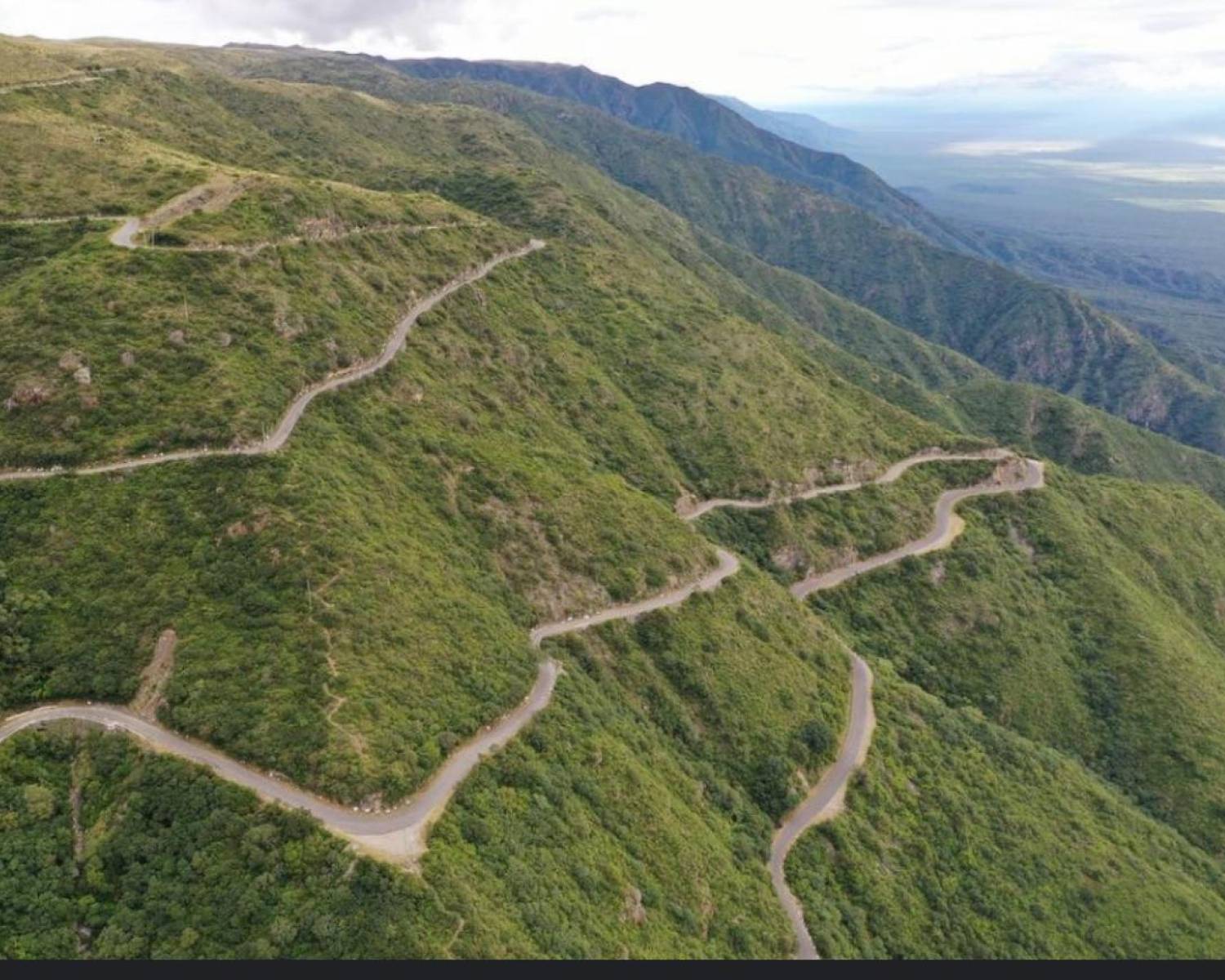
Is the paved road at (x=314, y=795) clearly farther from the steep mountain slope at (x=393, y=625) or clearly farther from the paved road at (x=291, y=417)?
the paved road at (x=291, y=417)

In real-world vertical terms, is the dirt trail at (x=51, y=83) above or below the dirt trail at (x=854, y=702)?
above

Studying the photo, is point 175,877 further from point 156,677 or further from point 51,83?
point 51,83

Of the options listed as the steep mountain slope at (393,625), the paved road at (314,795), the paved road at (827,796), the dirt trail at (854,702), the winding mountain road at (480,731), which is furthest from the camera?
the dirt trail at (854,702)

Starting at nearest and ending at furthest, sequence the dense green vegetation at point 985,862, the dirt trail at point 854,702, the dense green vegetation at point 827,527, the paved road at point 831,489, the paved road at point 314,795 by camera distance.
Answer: the paved road at point 314,795, the dirt trail at point 854,702, the dense green vegetation at point 985,862, the dense green vegetation at point 827,527, the paved road at point 831,489

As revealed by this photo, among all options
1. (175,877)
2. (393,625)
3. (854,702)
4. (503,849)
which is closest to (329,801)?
(175,877)

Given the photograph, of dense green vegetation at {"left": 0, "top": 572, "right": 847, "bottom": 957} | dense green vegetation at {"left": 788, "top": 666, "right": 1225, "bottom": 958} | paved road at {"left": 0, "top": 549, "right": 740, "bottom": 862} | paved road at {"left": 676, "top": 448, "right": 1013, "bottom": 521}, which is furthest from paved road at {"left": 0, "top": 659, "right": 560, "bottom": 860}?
paved road at {"left": 676, "top": 448, "right": 1013, "bottom": 521}

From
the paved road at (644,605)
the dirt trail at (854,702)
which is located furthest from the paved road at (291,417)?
the dirt trail at (854,702)

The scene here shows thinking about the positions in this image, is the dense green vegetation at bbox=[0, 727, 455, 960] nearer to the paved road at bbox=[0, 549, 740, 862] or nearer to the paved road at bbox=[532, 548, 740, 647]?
the paved road at bbox=[0, 549, 740, 862]
